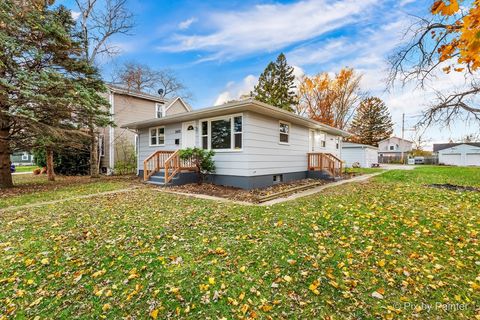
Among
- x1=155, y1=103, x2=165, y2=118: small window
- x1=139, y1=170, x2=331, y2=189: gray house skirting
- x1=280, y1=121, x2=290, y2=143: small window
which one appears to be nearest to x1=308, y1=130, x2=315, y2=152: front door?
x1=139, y1=170, x2=331, y2=189: gray house skirting

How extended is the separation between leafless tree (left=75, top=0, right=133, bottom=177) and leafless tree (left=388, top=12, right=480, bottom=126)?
1369 centimetres

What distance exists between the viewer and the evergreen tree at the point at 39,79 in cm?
748

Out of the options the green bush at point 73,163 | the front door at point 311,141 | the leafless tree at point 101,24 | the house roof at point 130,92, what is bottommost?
the green bush at point 73,163

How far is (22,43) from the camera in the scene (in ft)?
26.0

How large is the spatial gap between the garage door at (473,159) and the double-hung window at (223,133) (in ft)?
126

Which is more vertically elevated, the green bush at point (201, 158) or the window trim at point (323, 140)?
the window trim at point (323, 140)

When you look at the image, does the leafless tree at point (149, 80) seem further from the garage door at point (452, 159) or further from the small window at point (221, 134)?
the garage door at point (452, 159)

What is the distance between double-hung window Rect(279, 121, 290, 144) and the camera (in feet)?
33.7

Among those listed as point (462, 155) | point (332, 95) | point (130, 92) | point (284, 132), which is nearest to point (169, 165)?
point (284, 132)

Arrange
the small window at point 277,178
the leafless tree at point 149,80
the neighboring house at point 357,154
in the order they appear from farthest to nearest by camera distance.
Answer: the neighboring house at point 357,154 → the leafless tree at point 149,80 → the small window at point 277,178

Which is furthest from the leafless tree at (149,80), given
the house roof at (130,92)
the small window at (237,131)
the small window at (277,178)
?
the small window at (277,178)

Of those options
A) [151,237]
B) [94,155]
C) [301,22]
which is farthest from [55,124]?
[301,22]

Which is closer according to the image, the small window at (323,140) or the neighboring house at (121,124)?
the small window at (323,140)

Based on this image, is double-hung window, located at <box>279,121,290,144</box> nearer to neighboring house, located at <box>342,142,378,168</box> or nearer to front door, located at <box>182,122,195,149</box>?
front door, located at <box>182,122,195,149</box>
